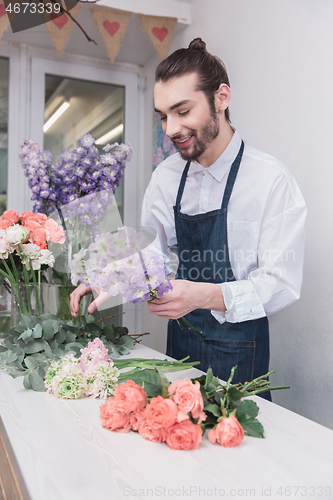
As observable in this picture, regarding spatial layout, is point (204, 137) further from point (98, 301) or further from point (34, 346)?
point (34, 346)

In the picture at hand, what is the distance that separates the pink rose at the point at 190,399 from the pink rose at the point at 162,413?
1cm

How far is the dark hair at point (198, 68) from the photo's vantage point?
1221 mm

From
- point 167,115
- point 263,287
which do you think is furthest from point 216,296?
point 167,115

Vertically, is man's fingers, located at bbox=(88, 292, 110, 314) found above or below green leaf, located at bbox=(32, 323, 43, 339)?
above

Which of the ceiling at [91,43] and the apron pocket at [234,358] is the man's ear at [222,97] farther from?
the ceiling at [91,43]

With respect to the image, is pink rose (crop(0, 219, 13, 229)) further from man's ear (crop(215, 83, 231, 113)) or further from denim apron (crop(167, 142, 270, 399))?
man's ear (crop(215, 83, 231, 113))

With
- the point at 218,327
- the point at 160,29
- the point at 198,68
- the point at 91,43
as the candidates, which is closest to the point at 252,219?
the point at 218,327

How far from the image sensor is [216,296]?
1058 mm

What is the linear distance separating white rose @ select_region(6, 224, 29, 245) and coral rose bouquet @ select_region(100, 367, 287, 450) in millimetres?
590

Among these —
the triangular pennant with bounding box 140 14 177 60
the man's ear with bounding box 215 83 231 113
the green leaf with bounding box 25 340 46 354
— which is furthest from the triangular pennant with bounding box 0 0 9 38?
the green leaf with bounding box 25 340 46 354

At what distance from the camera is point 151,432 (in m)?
0.64

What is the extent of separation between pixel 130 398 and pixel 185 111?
86 centimetres

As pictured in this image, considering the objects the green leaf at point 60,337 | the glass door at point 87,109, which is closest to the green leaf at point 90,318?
the green leaf at point 60,337

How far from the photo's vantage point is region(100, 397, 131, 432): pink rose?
0.66 m
